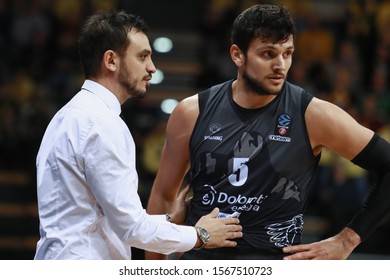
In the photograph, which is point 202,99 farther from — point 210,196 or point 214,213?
point 214,213

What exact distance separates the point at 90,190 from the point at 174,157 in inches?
32.8

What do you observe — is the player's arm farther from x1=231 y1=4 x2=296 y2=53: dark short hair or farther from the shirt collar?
the shirt collar

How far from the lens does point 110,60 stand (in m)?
3.82

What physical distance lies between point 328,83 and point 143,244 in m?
7.26

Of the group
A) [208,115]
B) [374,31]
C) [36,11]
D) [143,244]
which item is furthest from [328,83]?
[143,244]

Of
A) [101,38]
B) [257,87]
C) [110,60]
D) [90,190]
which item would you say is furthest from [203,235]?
[101,38]

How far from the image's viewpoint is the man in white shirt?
3.56 meters

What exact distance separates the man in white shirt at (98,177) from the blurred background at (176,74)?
16.4 feet

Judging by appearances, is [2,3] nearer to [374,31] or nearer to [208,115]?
[374,31]

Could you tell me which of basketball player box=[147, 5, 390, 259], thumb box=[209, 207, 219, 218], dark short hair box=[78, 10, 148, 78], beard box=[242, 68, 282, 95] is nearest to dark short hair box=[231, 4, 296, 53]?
basketball player box=[147, 5, 390, 259]

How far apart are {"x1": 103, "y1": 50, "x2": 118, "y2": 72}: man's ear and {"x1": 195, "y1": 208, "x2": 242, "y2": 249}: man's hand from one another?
0.84m

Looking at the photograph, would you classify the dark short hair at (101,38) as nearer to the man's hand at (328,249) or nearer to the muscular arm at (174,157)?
the muscular arm at (174,157)

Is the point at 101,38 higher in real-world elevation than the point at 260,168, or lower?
higher

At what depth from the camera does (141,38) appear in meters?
3.92
